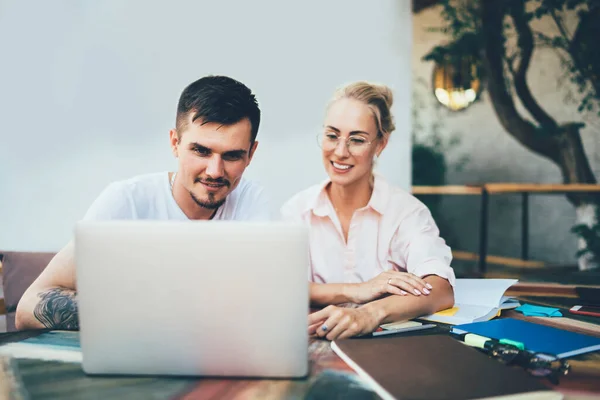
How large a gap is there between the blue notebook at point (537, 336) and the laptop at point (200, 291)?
1.63ft

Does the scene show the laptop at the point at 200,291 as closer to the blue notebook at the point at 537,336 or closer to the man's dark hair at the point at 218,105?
the blue notebook at the point at 537,336

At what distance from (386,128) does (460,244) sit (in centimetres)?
198

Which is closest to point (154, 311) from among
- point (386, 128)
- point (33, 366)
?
point (33, 366)

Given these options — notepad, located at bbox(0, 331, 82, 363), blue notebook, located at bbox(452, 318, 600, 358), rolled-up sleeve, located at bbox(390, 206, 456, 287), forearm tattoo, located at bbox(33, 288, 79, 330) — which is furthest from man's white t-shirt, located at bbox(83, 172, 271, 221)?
blue notebook, located at bbox(452, 318, 600, 358)

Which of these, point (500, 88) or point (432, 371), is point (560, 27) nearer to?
point (500, 88)

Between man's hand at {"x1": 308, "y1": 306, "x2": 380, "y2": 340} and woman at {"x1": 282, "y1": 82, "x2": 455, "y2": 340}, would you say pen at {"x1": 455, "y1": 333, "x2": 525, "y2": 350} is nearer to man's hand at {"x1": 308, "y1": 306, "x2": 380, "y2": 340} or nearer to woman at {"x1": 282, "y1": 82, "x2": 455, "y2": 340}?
man's hand at {"x1": 308, "y1": 306, "x2": 380, "y2": 340}

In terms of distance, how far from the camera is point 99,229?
2.92 ft

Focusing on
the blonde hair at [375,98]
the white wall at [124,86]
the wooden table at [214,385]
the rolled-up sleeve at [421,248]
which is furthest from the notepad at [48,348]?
the white wall at [124,86]

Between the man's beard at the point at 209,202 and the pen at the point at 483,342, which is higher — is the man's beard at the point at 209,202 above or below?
above

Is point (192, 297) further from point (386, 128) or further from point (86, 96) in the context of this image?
point (86, 96)

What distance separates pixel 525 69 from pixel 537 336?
3188 millimetres

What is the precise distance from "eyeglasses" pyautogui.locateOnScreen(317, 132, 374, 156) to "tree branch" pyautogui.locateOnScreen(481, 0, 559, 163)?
2.08 metres

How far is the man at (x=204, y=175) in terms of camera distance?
1.92 metres

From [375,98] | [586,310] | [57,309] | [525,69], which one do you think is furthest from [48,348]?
[525,69]
